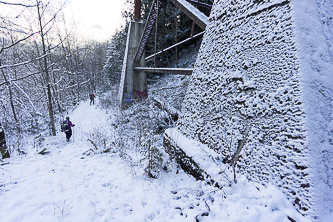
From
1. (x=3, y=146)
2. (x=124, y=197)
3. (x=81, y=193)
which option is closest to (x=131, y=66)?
(x=3, y=146)

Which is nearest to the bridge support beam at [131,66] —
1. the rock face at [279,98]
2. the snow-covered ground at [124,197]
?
the snow-covered ground at [124,197]

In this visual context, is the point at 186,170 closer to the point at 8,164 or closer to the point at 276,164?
the point at 276,164

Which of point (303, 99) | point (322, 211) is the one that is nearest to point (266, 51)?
point (303, 99)

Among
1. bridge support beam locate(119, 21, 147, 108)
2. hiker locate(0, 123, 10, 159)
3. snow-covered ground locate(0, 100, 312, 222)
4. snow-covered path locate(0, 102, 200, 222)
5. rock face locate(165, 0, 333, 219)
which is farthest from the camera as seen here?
bridge support beam locate(119, 21, 147, 108)

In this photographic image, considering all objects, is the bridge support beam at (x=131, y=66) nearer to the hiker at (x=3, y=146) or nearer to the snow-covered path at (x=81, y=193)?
the hiker at (x=3, y=146)

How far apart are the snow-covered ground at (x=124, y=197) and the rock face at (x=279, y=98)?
23cm

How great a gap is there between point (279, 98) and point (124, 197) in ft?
8.88

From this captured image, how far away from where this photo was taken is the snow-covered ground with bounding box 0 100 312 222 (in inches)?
61.7

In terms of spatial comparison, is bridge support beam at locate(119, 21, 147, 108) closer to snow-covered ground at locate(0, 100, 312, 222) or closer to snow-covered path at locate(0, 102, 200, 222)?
snow-covered path at locate(0, 102, 200, 222)

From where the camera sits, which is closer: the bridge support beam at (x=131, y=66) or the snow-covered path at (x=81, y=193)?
the snow-covered path at (x=81, y=193)

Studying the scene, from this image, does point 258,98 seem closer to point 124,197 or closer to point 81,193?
point 124,197

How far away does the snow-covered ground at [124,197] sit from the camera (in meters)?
1.57

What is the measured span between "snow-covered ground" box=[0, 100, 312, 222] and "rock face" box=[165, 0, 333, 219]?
232 mm

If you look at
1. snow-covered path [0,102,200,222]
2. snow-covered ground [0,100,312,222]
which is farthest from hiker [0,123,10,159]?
snow-covered ground [0,100,312,222]
